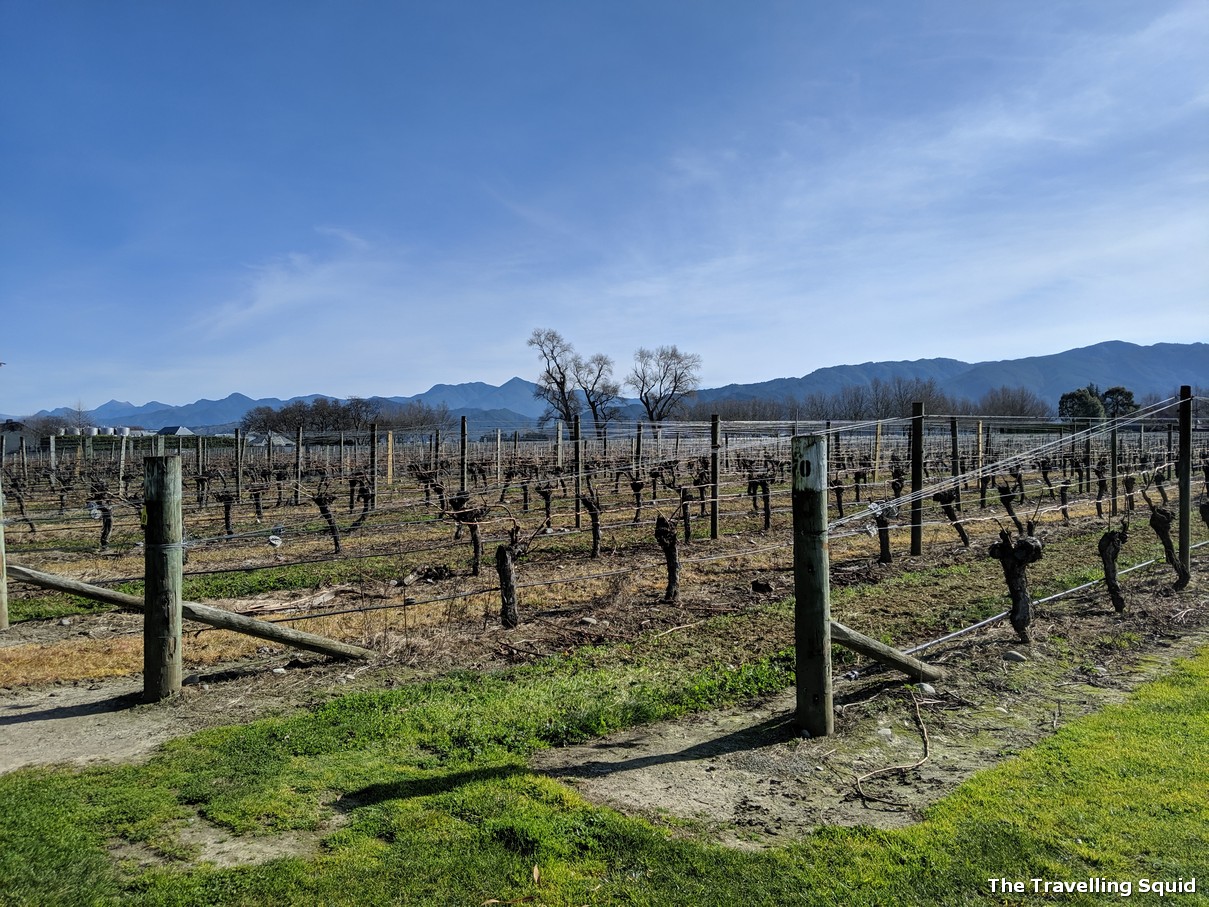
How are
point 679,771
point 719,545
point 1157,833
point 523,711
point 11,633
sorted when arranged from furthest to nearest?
1. point 719,545
2. point 11,633
3. point 523,711
4. point 679,771
5. point 1157,833

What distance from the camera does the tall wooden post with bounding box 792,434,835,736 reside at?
→ 382 centimetres

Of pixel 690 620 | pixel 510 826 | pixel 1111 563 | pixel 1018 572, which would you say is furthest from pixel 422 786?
pixel 1111 563

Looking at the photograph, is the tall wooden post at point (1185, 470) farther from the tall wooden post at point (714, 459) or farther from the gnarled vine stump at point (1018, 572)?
the tall wooden post at point (714, 459)

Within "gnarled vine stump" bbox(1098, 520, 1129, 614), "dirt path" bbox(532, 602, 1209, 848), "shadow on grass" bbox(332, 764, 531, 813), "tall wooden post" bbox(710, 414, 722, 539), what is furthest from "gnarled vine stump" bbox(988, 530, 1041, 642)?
"tall wooden post" bbox(710, 414, 722, 539)

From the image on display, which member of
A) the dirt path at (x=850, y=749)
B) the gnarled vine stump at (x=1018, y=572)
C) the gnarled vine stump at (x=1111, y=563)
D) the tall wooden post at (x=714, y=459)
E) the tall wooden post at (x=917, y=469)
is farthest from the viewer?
the tall wooden post at (x=714, y=459)

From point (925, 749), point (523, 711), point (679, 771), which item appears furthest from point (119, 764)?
point (925, 749)

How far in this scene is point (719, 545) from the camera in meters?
11.3

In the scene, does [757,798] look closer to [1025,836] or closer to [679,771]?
[679,771]

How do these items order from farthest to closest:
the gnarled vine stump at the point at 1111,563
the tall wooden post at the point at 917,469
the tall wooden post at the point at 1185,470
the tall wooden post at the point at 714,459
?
the tall wooden post at the point at 714,459 < the tall wooden post at the point at 917,469 < the tall wooden post at the point at 1185,470 < the gnarled vine stump at the point at 1111,563

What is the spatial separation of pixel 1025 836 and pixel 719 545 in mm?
8545

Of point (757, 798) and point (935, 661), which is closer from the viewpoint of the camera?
point (757, 798)

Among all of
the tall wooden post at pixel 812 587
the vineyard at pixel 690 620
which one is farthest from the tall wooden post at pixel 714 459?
the tall wooden post at pixel 812 587

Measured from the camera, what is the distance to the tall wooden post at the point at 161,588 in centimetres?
469

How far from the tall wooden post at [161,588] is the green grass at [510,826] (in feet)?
3.11
